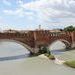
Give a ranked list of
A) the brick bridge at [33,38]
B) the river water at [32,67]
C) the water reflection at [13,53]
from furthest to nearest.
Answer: the water reflection at [13,53] < the brick bridge at [33,38] < the river water at [32,67]

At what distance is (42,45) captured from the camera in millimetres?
43312

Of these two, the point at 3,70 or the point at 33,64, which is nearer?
the point at 3,70

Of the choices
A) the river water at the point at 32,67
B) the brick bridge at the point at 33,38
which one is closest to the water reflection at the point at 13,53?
the brick bridge at the point at 33,38

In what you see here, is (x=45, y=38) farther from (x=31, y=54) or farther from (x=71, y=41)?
(x=71, y=41)

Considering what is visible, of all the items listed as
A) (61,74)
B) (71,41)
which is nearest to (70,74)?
(61,74)

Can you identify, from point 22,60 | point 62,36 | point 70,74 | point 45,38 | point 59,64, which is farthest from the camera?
point 62,36

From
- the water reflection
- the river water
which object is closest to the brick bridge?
the water reflection

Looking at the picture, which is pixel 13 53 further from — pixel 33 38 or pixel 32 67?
pixel 32 67

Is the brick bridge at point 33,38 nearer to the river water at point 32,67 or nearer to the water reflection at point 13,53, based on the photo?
the water reflection at point 13,53

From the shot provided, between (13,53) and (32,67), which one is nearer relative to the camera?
(32,67)

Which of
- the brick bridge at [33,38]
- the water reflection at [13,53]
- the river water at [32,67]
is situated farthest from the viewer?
the water reflection at [13,53]

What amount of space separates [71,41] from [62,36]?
3.43 metres

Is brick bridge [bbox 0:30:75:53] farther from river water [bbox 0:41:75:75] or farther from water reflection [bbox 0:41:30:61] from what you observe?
river water [bbox 0:41:75:75]

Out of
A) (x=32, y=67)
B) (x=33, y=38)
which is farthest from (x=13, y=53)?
(x=32, y=67)
